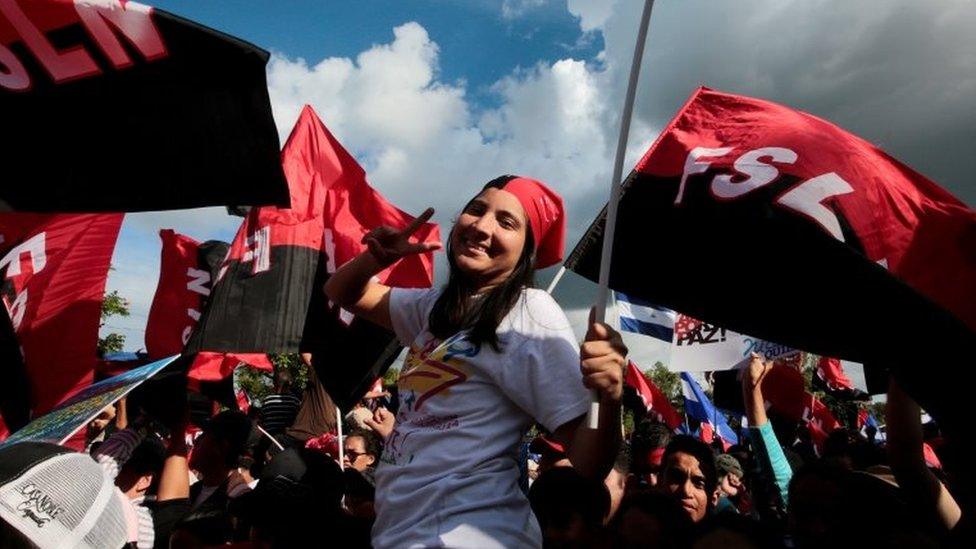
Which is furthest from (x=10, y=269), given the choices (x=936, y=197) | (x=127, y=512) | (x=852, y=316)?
(x=936, y=197)

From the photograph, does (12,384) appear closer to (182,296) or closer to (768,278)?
(182,296)

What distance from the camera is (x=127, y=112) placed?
264 centimetres

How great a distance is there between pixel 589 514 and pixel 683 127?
63.4 inches

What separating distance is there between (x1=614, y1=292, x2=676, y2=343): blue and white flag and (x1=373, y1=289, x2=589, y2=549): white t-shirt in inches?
224

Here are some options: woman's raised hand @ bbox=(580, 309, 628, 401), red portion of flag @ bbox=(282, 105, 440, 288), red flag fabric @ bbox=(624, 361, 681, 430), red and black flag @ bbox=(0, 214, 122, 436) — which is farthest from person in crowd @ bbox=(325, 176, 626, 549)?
red flag fabric @ bbox=(624, 361, 681, 430)

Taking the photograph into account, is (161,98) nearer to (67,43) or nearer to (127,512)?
(67,43)

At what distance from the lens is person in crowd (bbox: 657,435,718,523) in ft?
11.8

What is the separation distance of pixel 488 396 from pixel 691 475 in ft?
7.92

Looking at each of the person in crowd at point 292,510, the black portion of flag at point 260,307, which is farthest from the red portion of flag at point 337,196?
the person in crowd at point 292,510

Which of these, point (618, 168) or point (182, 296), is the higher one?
point (618, 168)

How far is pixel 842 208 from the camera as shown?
243 centimetres

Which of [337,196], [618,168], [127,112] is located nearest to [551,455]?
[618,168]

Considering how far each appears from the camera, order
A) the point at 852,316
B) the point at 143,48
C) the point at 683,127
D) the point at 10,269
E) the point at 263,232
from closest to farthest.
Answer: the point at 852,316 → the point at 143,48 → the point at 683,127 → the point at 10,269 → the point at 263,232

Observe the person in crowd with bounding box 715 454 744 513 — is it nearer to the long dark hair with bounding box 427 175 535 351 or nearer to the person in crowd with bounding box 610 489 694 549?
the person in crowd with bounding box 610 489 694 549
